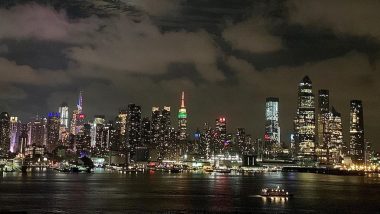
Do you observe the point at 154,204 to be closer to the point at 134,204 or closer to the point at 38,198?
the point at 134,204

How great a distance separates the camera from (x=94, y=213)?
65.4 metres

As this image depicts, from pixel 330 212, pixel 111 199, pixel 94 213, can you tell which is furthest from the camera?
pixel 111 199

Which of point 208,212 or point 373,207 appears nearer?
point 208,212

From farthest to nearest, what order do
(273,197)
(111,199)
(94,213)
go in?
(273,197)
(111,199)
(94,213)

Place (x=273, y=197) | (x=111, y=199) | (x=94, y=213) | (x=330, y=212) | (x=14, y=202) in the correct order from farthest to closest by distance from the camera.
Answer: (x=273, y=197) → (x=111, y=199) → (x=14, y=202) → (x=330, y=212) → (x=94, y=213)

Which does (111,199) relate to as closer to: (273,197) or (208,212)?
(208,212)

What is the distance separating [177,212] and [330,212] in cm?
2206

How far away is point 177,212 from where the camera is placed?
6812 cm

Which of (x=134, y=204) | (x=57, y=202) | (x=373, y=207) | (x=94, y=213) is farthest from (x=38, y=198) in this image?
(x=373, y=207)

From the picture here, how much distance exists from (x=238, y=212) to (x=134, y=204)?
17.7m

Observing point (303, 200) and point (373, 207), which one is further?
point (303, 200)

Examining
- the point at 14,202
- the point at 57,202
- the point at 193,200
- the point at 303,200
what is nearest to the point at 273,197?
the point at 303,200

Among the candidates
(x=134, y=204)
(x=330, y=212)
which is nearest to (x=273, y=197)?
(x=330, y=212)

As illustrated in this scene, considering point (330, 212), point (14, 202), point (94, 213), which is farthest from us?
point (14, 202)
